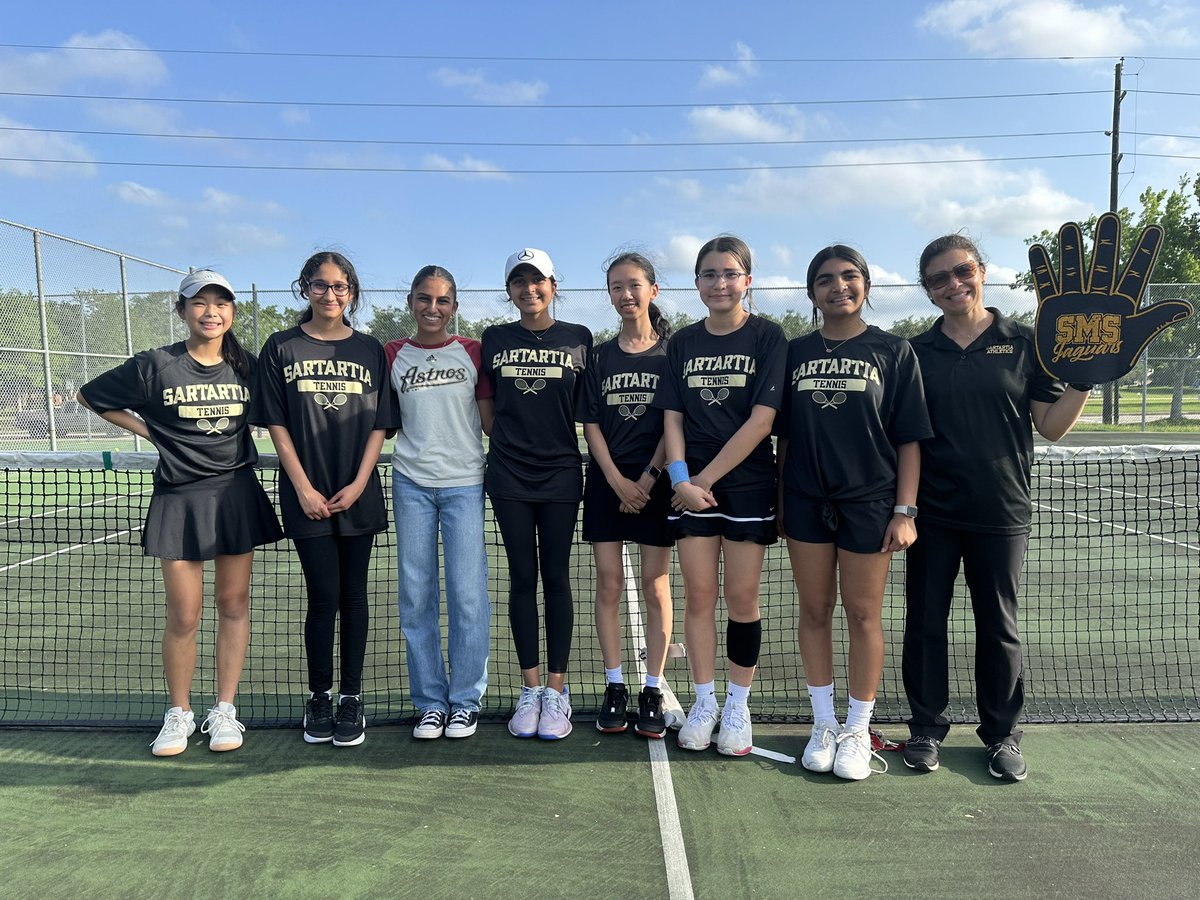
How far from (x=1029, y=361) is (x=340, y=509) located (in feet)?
9.94

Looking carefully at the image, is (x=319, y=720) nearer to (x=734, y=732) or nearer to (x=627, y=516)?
(x=627, y=516)

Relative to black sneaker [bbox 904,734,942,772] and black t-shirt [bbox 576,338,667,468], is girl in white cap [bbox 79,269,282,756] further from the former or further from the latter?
black sneaker [bbox 904,734,942,772]

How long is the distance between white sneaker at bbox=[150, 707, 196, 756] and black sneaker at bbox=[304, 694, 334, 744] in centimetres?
51

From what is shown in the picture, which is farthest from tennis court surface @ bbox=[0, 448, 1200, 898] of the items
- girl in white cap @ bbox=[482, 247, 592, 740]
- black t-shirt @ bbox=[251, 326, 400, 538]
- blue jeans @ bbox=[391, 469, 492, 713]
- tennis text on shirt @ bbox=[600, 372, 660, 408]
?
tennis text on shirt @ bbox=[600, 372, 660, 408]

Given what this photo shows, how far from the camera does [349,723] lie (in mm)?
3521

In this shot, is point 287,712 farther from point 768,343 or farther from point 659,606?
point 768,343

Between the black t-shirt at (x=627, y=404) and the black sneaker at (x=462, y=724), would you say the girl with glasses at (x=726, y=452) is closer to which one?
the black t-shirt at (x=627, y=404)

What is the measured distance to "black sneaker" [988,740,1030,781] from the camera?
124 inches

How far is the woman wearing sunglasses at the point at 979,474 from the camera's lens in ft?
10.3

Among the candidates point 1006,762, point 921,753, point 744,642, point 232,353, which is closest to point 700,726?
point 744,642

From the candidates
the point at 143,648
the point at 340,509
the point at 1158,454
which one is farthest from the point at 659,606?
the point at 143,648

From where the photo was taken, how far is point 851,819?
287cm

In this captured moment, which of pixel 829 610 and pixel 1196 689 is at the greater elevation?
pixel 829 610

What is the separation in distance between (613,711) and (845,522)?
1.41 meters
